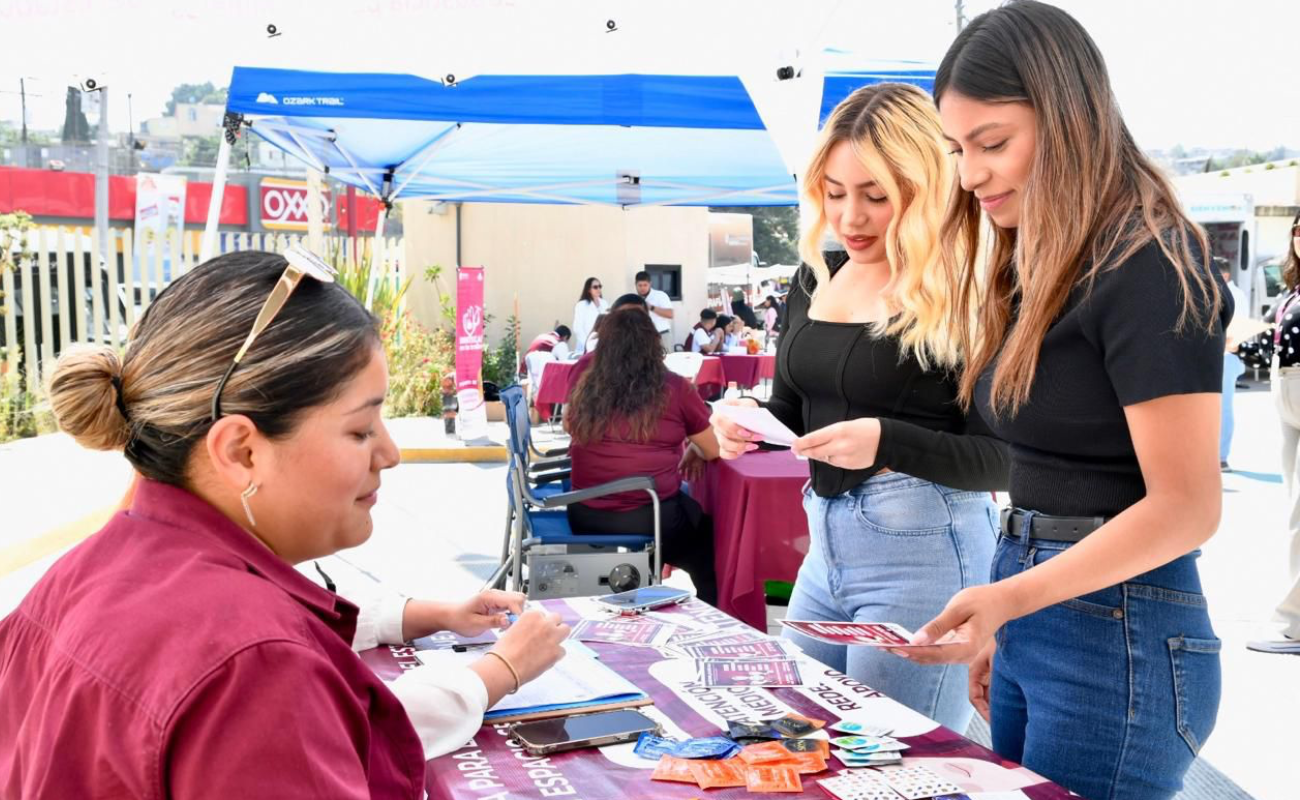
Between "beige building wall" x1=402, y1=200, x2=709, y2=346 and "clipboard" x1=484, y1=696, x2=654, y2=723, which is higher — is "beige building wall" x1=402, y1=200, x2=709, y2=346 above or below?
above

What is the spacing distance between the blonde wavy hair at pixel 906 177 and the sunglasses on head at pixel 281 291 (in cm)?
116

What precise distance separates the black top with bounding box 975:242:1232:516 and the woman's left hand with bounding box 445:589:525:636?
95cm

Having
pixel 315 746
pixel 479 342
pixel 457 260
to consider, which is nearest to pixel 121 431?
pixel 315 746

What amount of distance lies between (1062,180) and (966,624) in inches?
23.2

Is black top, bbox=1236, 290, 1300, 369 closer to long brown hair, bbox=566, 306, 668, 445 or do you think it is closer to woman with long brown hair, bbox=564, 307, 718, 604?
woman with long brown hair, bbox=564, 307, 718, 604

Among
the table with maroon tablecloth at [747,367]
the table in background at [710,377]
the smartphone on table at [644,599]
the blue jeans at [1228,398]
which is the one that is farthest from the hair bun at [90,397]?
the table with maroon tablecloth at [747,367]

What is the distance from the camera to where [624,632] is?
6.92 ft

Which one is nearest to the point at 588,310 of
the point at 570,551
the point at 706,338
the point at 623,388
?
the point at 706,338

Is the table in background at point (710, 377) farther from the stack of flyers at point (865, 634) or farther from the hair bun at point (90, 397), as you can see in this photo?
the hair bun at point (90, 397)

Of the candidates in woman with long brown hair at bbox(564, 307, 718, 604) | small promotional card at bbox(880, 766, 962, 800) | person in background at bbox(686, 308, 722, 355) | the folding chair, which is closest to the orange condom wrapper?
small promotional card at bbox(880, 766, 962, 800)

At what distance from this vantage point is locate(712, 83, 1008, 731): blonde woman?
2.00m

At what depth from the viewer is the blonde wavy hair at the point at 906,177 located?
2.05 meters

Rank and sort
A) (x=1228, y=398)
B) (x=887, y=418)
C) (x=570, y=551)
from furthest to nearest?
(x=1228, y=398), (x=570, y=551), (x=887, y=418)

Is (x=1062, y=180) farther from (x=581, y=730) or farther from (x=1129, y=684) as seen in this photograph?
(x=581, y=730)
